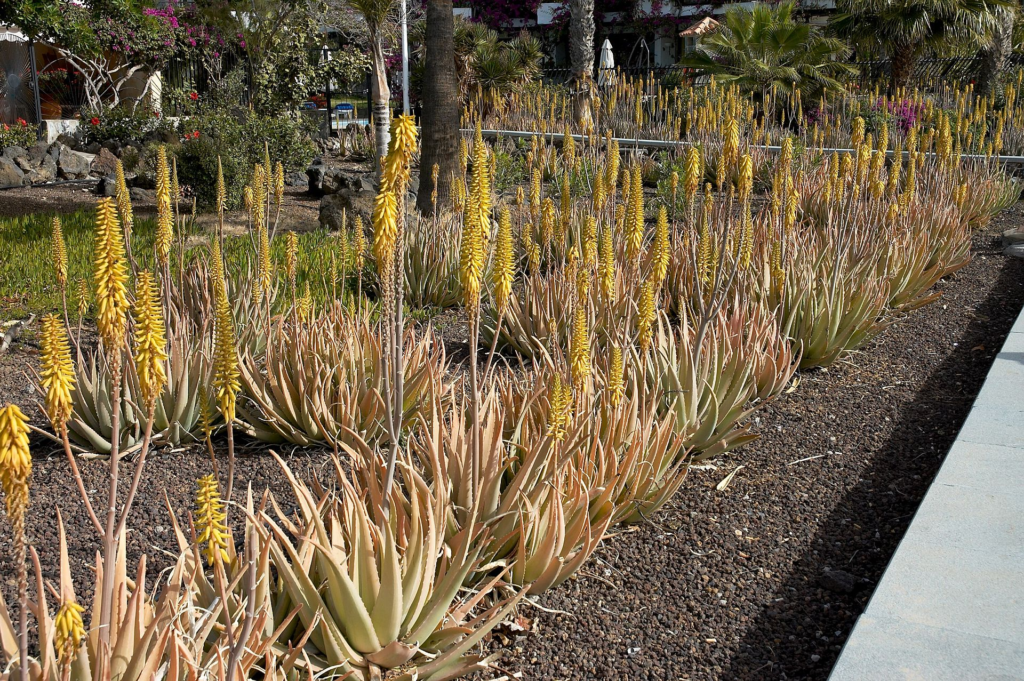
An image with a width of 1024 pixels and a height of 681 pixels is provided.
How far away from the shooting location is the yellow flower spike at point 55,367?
1393 mm

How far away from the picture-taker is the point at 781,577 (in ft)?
10.1

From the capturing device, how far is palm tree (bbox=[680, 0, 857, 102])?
59.7 feet

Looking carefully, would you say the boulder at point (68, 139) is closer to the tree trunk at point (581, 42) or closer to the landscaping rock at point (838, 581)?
the tree trunk at point (581, 42)

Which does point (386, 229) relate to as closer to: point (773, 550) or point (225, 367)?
point (225, 367)

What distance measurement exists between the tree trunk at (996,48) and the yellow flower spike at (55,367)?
2030 cm

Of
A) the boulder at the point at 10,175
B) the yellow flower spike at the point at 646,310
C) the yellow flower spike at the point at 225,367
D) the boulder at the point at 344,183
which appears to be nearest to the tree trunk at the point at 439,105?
the boulder at the point at 344,183

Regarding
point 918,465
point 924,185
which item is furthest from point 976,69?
point 918,465

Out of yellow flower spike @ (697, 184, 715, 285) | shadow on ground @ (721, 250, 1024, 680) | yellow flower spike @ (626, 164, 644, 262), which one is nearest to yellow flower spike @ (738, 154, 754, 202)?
yellow flower spike @ (697, 184, 715, 285)

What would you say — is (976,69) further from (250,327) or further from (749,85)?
(250,327)

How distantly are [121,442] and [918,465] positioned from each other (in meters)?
3.42

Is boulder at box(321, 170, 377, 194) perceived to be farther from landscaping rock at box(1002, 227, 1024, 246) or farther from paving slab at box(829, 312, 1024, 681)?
paving slab at box(829, 312, 1024, 681)

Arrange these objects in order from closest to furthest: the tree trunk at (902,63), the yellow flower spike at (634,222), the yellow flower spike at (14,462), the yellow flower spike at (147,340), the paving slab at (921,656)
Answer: the yellow flower spike at (14,462) < the yellow flower spike at (147,340) < the paving slab at (921,656) < the yellow flower spike at (634,222) < the tree trunk at (902,63)

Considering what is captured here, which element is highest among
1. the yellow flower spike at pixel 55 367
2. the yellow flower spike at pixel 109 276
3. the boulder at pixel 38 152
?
the boulder at pixel 38 152

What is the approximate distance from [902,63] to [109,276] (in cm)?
2117
